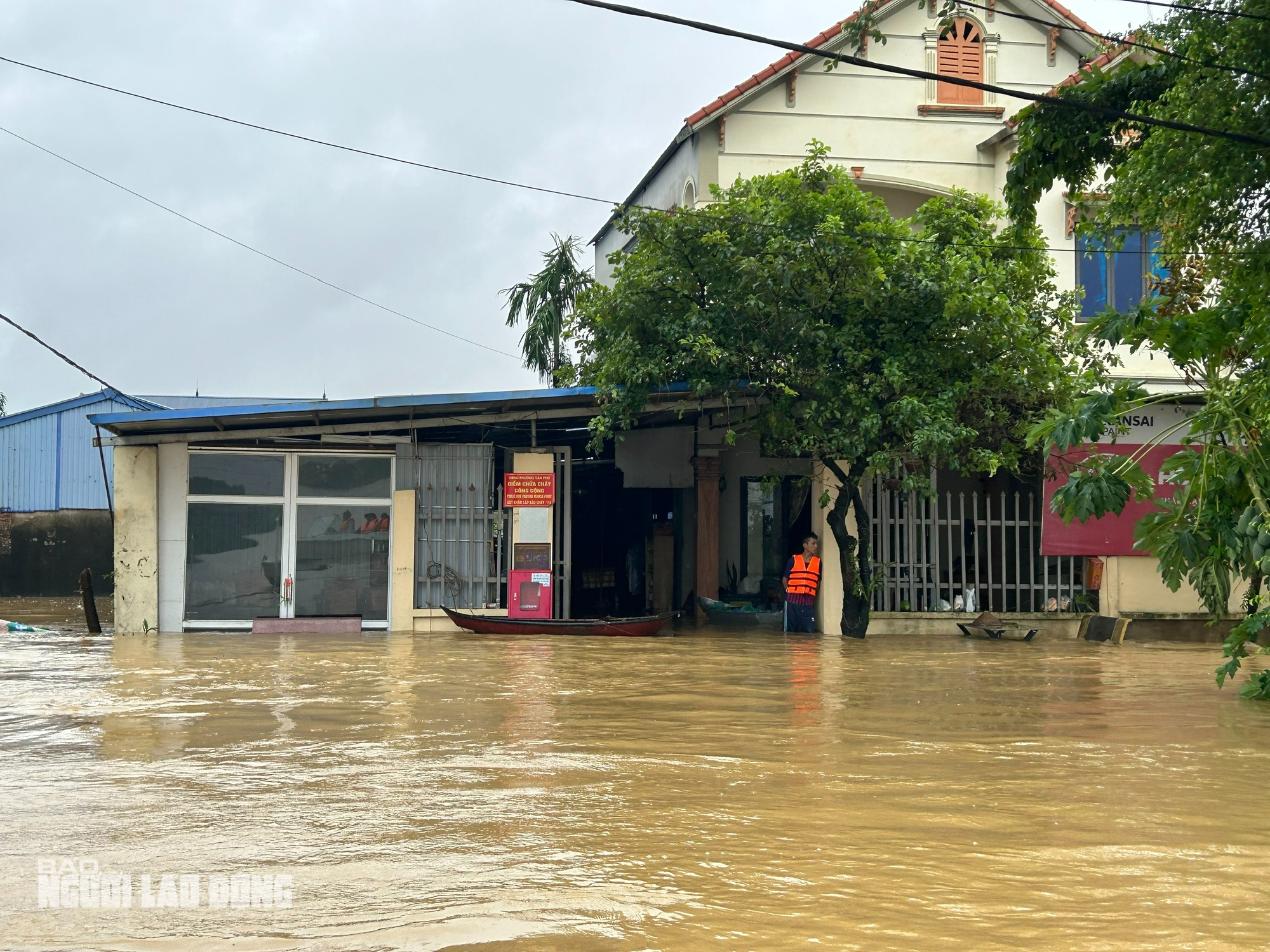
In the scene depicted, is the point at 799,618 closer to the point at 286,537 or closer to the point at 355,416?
the point at 355,416

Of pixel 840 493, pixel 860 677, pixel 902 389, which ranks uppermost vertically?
pixel 902 389

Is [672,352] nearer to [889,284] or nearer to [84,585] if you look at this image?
[889,284]

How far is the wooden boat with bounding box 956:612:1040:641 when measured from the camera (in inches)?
679

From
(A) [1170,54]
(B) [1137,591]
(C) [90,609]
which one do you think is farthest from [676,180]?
(A) [1170,54]

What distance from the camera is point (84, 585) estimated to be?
1736 cm

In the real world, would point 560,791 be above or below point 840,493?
below

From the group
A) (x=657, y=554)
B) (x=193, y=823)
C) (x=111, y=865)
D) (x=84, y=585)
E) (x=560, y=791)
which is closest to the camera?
(x=111, y=865)

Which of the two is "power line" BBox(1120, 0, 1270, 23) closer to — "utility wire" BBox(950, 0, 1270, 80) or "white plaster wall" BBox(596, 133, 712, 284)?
"utility wire" BBox(950, 0, 1270, 80)

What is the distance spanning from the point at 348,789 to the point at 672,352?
10.6 metres

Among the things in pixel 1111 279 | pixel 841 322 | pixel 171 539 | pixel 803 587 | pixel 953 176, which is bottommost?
pixel 803 587

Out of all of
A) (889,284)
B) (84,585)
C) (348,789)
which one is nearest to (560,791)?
(348,789)

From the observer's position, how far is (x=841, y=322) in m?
16.1

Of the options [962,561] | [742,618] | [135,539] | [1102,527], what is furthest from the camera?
[742,618]

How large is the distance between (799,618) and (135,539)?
9.33 m
